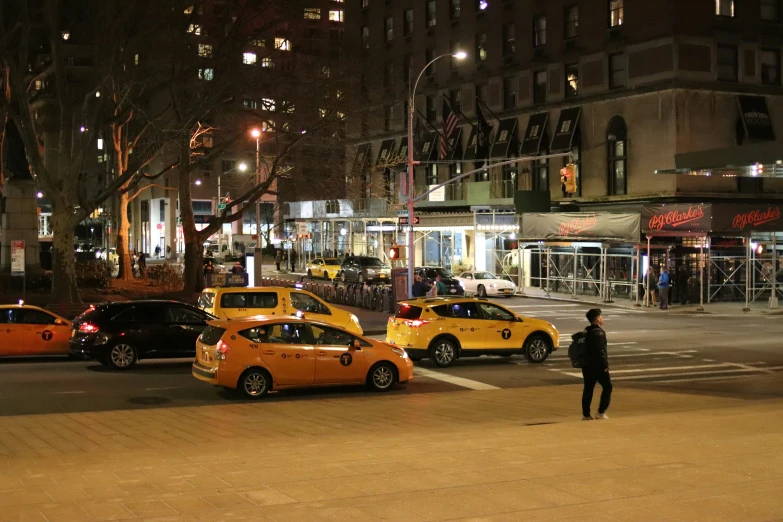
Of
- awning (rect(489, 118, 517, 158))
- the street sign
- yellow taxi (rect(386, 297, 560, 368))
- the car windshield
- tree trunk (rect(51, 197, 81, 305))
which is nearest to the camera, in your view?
yellow taxi (rect(386, 297, 560, 368))

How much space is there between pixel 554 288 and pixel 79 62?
162 ft

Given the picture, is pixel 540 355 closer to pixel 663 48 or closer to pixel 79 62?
pixel 663 48

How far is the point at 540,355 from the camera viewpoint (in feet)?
72.9

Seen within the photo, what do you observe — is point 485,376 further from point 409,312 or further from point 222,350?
point 222,350

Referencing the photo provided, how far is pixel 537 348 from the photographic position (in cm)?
2219

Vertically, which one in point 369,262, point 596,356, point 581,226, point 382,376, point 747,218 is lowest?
point 382,376

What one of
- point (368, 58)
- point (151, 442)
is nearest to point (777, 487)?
point (151, 442)

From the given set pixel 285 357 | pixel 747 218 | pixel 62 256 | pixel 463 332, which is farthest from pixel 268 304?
pixel 747 218

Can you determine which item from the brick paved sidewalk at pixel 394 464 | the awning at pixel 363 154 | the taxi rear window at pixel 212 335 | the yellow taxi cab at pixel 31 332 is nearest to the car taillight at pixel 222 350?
the taxi rear window at pixel 212 335

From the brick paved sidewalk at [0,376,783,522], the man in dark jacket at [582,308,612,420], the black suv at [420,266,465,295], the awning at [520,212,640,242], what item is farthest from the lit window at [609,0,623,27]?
the man in dark jacket at [582,308,612,420]

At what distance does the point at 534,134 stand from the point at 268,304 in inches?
1338

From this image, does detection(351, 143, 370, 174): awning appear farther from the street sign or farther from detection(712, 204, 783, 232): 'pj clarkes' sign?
the street sign

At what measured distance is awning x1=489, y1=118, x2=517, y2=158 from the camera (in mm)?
55812

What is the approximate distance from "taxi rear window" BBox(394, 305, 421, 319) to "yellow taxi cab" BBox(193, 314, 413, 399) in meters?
3.84
